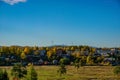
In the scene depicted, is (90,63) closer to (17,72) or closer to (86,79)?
(86,79)

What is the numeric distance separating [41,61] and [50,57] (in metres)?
8.76

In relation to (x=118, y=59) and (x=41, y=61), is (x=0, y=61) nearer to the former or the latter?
(x=41, y=61)

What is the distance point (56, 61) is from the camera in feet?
499

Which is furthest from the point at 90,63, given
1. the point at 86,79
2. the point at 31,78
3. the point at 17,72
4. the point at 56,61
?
the point at 31,78

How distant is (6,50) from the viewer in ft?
542

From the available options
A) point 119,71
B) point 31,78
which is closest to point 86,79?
point 119,71

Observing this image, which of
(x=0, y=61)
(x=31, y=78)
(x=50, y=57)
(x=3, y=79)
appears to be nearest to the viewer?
(x=3, y=79)

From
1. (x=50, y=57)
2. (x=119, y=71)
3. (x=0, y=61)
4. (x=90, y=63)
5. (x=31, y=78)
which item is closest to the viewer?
(x=31, y=78)

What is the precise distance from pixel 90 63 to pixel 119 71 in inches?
2261

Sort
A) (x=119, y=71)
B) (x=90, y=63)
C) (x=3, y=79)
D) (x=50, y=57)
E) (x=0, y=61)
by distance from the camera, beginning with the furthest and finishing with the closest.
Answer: (x=50, y=57) → (x=90, y=63) → (x=0, y=61) → (x=119, y=71) → (x=3, y=79)

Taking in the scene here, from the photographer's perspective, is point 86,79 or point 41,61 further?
point 41,61

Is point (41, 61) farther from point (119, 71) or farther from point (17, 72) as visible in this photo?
point (17, 72)

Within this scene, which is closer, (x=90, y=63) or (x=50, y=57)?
(x=90, y=63)

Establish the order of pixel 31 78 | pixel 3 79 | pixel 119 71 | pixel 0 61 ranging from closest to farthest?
pixel 3 79 < pixel 31 78 < pixel 119 71 < pixel 0 61
